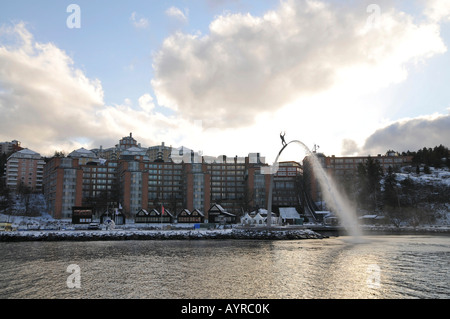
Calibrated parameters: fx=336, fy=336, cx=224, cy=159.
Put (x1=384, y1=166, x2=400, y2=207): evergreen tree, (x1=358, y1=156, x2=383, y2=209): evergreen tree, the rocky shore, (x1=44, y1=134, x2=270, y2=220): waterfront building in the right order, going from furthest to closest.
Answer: (x1=358, y1=156, x2=383, y2=209): evergreen tree < (x1=384, y1=166, x2=400, y2=207): evergreen tree < (x1=44, y1=134, x2=270, y2=220): waterfront building < the rocky shore

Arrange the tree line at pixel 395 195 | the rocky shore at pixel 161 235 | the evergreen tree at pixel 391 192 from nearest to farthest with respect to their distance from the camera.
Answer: the rocky shore at pixel 161 235 → the tree line at pixel 395 195 → the evergreen tree at pixel 391 192

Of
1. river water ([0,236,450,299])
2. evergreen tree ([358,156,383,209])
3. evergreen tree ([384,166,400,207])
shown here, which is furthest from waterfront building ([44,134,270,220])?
river water ([0,236,450,299])

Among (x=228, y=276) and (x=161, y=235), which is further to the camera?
(x=161, y=235)

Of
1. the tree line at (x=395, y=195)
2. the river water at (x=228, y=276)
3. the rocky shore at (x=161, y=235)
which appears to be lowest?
the rocky shore at (x=161, y=235)

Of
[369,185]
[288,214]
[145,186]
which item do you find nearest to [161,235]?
[288,214]

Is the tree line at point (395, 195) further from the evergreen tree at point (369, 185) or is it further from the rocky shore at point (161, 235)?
the rocky shore at point (161, 235)

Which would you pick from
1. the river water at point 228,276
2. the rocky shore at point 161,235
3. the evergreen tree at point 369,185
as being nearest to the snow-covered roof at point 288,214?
the evergreen tree at point 369,185

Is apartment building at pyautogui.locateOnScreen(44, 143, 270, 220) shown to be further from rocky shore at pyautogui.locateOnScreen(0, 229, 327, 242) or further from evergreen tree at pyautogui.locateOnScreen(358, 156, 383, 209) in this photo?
rocky shore at pyautogui.locateOnScreen(0, 229, 327, 242)

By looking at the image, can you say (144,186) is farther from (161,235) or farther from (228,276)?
(228,276)
